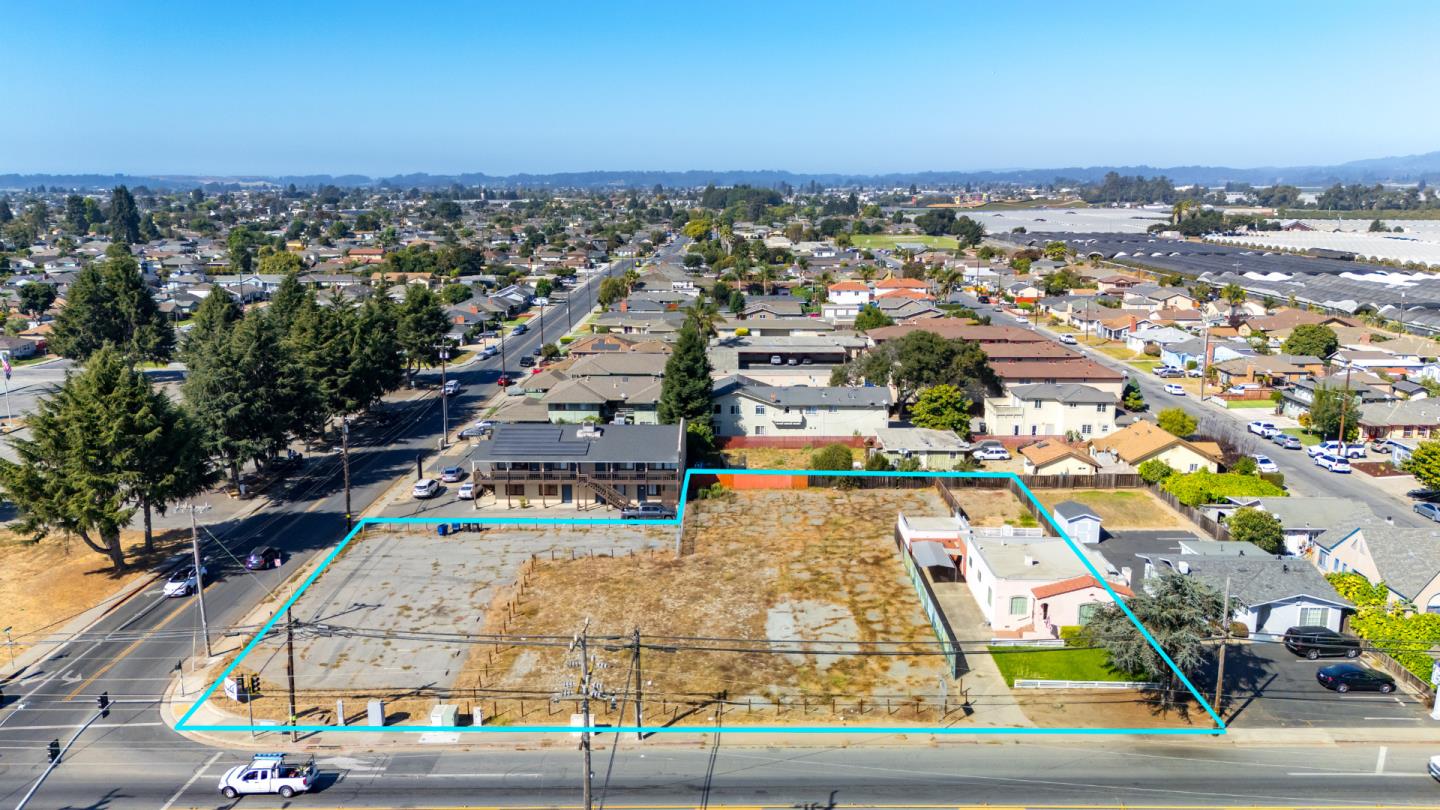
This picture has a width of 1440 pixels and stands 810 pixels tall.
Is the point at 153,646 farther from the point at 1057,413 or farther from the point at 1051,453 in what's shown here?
the point at 1057,413

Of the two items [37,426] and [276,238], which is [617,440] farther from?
[276,238]

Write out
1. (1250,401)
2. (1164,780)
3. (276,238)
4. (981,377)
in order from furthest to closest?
(276,238) < (1250,401) < (981,377) < (1164,780)

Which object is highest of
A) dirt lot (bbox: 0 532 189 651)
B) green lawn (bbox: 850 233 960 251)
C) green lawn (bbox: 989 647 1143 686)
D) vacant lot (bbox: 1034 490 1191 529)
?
green lawn (bbox: 850 233 960 251)

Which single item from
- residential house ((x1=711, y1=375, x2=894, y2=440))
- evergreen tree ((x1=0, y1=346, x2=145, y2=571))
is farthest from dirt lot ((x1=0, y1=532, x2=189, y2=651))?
residential house ((x1=711, y1=375, x2=894, y2=440))

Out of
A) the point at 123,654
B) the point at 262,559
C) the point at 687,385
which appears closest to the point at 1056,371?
the point at 687,385

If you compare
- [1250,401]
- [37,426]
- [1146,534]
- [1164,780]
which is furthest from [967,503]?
[37,426]

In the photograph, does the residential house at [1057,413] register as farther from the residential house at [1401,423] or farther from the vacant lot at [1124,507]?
the residential house at [1401,423]

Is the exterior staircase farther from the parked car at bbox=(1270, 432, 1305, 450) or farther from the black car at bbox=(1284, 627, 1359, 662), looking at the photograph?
the parked car at bbox=(1270, 432, 1305, 450)
